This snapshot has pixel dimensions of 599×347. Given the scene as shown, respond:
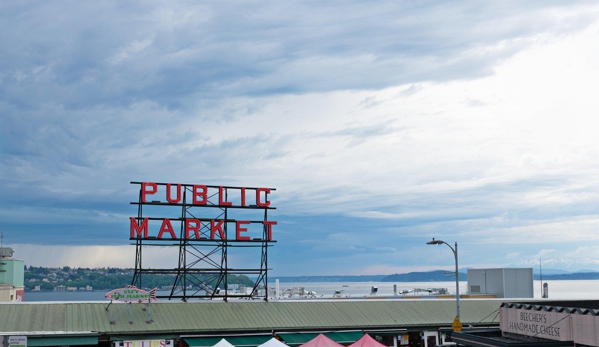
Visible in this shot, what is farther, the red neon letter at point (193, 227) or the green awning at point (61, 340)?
the red neon letter at point (193, 227)

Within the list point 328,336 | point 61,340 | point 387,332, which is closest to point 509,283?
point 387,332

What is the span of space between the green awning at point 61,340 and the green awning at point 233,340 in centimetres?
588

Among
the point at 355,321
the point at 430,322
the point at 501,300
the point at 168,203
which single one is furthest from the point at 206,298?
the point at 501,300

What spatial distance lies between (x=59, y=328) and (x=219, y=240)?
14.5 meters

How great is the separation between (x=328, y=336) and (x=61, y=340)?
1721cm

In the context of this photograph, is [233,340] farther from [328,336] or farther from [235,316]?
[328,336]

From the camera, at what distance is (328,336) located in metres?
44.7

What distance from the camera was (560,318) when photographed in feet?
96.6

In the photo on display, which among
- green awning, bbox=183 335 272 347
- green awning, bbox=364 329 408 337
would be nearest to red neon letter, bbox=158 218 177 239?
green awning, bbox=183 335 272 347

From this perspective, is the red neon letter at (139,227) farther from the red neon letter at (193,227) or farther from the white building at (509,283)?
the white building at (509,283)

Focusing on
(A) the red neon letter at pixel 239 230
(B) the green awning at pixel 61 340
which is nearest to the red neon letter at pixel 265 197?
(A) the red neon letter at pixel 239 230

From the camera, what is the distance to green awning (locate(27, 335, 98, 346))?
38494 mm

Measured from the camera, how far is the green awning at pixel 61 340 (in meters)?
38.5

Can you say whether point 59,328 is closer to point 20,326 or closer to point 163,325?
point 20,326
